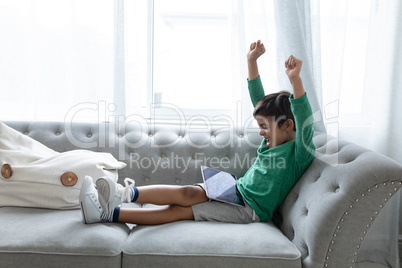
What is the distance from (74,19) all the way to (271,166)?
4.45 ft

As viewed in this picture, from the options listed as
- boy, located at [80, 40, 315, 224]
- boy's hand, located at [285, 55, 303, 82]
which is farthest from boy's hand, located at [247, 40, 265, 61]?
boy's hand, located at [285, 55, 303, 82]

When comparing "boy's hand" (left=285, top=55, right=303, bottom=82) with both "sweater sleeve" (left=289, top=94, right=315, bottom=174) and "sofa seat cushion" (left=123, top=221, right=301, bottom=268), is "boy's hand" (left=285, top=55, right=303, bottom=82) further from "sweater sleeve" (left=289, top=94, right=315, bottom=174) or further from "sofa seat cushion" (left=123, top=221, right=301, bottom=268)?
"sofa seat cushion" (left=123, top=221, right=301, bottom=268)

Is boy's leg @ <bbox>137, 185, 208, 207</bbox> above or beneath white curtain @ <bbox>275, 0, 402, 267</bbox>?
beneath

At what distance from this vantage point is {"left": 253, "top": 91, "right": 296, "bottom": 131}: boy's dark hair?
171 cm

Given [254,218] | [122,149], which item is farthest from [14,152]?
[254,218]

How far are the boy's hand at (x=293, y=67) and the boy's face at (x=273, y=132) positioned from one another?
0.86 ft

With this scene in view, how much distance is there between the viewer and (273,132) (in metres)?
1.71

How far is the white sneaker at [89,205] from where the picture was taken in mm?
1439

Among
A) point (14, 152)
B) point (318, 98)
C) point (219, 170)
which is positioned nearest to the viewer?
point (14, 152)

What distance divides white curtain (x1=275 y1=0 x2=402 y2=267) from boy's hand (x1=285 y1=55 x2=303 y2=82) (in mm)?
537

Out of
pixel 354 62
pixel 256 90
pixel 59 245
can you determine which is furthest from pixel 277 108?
pixel 59 245

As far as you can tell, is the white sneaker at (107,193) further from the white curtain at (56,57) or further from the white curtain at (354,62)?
the white curtain at (354,62)

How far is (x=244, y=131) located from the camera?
2029 mm

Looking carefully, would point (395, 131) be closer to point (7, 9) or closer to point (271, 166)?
point (271, 166)
